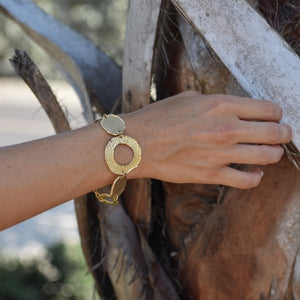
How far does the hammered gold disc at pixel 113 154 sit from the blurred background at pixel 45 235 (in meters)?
0.44

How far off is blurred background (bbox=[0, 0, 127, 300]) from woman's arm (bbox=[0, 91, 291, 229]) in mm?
425

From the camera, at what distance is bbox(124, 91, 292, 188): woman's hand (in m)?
1.02

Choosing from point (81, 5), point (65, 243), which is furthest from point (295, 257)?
point (81, 5)

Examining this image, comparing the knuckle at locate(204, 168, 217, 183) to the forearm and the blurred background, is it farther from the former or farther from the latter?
the blurred background

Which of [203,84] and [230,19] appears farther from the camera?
[203,84]

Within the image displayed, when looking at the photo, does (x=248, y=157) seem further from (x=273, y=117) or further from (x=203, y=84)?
(x=203, y=84)

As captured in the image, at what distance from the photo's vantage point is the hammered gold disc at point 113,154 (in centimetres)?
103

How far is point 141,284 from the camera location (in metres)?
1.36

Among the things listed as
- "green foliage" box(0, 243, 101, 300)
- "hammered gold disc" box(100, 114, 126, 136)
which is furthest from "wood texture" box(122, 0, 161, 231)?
"green foliage" box(0, 243, 101, 300)

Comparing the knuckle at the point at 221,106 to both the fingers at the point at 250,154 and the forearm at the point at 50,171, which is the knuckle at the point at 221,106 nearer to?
the fingers at the point at 250,154

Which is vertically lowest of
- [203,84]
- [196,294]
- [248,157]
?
[196,294]

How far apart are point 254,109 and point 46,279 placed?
2806mm

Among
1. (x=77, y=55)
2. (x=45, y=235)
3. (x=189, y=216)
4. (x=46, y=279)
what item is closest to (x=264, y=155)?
(x=189, y=216)

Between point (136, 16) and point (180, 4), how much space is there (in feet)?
0.52
